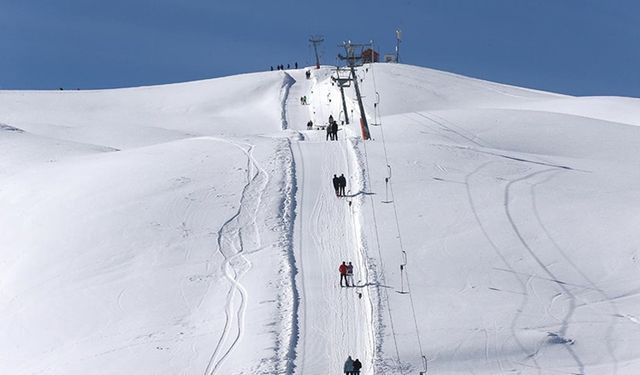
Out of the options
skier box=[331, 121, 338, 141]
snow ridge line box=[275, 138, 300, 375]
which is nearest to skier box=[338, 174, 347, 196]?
snow ridge line box=[275, 138, 300, 375]

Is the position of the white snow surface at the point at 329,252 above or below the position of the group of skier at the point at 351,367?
above

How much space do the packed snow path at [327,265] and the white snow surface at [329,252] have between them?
0.08 meters

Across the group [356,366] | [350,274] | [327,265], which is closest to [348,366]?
[356,366]

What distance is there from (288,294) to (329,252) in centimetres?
371

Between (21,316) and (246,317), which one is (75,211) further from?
(246,317)

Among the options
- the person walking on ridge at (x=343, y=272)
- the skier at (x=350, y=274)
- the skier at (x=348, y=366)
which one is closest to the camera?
the skier at (x=348, y=366)

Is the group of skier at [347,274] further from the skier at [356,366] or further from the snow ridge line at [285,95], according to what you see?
the snow ridge line at [285,95]

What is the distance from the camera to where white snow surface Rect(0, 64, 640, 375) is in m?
25.4

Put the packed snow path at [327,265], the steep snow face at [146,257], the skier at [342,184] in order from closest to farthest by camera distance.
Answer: the packed snow path at [327,265]
the steep snow face at [146,257]
the skier at [342,184]

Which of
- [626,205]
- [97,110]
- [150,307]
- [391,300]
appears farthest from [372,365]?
[97,110]

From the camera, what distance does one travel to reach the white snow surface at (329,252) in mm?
25406

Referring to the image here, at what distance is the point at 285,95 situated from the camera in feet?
249

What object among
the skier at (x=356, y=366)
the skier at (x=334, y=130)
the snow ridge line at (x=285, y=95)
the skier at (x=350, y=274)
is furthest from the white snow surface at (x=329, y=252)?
the snow ridge line at (x=285, y=95)

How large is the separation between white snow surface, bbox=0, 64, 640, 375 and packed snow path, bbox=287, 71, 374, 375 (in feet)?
0.26
